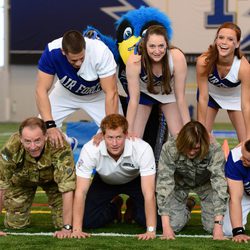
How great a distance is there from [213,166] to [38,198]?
94.3 inches

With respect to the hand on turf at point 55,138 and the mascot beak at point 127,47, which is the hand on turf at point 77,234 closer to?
the hand on turf at point 55,138

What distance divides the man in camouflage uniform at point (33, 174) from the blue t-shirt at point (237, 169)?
3.52ft

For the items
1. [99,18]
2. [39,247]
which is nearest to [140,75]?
[39,247]

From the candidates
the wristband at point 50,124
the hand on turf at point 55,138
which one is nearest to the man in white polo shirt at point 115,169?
the hand on turf at point 55,138

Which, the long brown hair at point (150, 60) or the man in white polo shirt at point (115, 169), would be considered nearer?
the man in white polo shirt at point (115, 169)

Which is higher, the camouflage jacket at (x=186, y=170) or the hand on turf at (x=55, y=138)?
the hand on turf at (x=55, y=138)

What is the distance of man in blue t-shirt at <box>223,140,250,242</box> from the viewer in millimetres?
5449

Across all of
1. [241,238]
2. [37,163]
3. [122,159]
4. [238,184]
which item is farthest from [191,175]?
[37,163]

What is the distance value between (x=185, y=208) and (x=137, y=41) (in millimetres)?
1732

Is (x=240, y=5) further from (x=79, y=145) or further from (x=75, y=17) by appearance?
(x=79, y=145)

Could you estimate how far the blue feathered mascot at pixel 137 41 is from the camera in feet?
23.5

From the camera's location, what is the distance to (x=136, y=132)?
6.78 metres

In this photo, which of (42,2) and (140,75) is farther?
(42,2)

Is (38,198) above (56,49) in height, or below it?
below
